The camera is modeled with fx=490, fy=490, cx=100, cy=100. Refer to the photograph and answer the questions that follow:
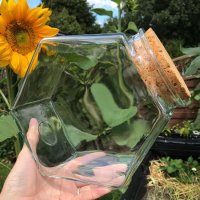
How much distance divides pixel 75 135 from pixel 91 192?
12 cm

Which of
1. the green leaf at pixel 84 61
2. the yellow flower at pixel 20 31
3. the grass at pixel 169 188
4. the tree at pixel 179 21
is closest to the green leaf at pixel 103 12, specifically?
the yellow flower at pixel 20 31

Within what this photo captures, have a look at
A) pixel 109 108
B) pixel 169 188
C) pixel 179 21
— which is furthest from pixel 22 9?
pixel 179 21

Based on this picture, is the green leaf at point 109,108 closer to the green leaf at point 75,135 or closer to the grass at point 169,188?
the green leaf at point 75,135

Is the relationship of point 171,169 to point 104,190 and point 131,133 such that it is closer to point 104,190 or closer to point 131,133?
point 104,190

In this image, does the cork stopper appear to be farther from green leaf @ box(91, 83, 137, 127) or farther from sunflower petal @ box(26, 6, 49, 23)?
sunflower petal @ box(26, 6, 49, 23)

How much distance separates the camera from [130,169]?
1.91 ft

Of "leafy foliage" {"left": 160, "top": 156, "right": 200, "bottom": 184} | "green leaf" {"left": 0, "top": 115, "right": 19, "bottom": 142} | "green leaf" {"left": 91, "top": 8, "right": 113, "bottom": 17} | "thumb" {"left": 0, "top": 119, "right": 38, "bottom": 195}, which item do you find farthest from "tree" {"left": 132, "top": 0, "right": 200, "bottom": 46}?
"green leaf" {"left": 0, "top": 115, "right": 19, "bottom": 142}

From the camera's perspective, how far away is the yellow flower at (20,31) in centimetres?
66

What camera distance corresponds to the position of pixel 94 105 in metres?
0.59

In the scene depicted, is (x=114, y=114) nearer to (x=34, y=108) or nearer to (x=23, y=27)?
(x=34, y=108)

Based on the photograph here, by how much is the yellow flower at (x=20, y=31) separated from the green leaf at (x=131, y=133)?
16cm

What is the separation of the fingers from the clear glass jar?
5 cm

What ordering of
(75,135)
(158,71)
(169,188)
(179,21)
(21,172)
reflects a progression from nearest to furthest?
1. (158,71)
2. (75,135)
3. (21,172)
4. (169,188)
5. (179,21)

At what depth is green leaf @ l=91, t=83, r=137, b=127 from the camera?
1.83 ft
